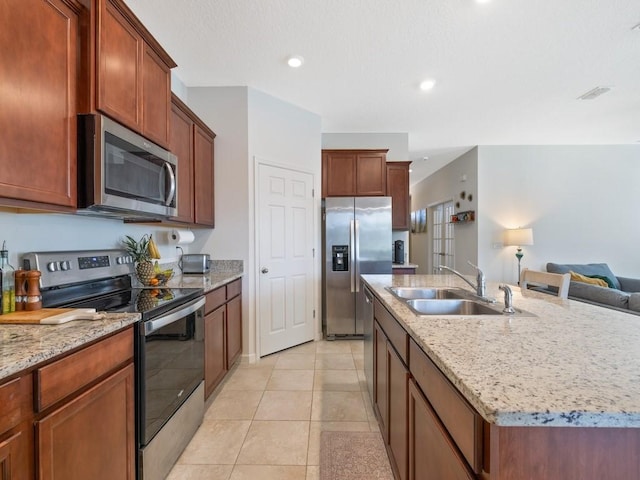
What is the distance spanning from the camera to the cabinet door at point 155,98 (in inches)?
69.9

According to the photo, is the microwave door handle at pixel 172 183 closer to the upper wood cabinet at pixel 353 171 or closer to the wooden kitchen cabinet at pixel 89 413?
the wooden kitchen cabinet at pixel 89 413

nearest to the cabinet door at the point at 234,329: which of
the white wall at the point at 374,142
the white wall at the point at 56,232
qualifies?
the white wall at the point at 56,232

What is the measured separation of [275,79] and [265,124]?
45 centimetres

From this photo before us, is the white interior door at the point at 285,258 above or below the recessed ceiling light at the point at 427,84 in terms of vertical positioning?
below

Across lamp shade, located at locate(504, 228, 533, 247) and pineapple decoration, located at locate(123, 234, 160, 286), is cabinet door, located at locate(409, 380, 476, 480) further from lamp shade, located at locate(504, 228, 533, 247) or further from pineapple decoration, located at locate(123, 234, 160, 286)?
lamp shade, located at locate(504, 228, 533, 247)

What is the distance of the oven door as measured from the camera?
137 centimetres

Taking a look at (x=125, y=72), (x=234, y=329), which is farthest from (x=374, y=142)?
(x=125, y=72)

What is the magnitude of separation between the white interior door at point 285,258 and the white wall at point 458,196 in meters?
3.19

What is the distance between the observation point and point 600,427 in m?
0.61

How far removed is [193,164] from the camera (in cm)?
264

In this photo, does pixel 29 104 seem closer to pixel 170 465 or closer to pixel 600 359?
pixel 170 465

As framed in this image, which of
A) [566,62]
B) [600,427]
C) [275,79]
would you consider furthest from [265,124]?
[600,427]

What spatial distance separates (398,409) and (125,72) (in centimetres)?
214

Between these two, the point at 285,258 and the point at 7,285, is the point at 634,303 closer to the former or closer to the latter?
the point at 285,258
